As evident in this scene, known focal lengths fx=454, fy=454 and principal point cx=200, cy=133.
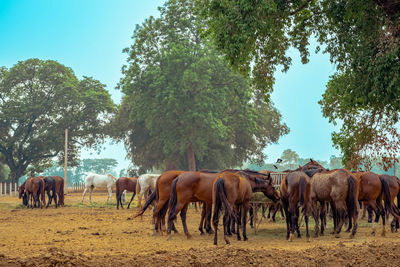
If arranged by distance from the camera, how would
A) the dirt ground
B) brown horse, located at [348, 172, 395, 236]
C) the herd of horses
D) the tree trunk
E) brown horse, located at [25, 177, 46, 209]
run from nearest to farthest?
the dirt ground
the herd of horses
brown horse, located at [348, 172, 395, 236]
brown horse, located at [25, 177, 46, 209]
the tree trunk

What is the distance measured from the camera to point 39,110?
158 feet

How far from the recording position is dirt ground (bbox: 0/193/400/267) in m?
8.77

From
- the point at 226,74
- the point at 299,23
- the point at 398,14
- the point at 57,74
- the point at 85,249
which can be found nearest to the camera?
the point at 85,249

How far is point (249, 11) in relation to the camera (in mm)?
16672

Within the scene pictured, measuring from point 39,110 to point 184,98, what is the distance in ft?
57.9

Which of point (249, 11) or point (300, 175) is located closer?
point (300, 175)

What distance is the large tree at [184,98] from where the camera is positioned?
39.2 meters

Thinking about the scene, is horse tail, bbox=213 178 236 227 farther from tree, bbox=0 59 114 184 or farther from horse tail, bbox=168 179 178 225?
tree, bbox=0 59 114 184

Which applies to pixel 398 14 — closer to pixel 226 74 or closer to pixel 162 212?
pixel 162 212

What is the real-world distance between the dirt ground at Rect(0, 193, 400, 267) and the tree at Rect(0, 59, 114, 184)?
34.3m

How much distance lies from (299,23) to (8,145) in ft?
123

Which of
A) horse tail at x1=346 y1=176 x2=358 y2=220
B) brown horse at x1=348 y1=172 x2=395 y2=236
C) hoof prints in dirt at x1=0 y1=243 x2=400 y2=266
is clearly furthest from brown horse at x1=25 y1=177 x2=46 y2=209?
horse tail at x1=346 y1=176 x2=358 y2=220

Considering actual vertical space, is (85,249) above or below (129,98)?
below

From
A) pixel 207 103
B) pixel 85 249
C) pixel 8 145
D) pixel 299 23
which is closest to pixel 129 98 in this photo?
pixel 207 103
